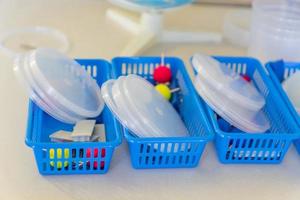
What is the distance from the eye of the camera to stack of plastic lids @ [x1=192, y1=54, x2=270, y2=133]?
2.62 ft

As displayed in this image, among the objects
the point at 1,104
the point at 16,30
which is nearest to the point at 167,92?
the point at 1,104

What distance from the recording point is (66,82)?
816mm

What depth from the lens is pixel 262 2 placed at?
1043mm

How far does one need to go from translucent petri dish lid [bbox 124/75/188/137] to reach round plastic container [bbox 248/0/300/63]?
0.29m

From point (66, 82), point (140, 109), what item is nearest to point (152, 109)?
point (140, 109)

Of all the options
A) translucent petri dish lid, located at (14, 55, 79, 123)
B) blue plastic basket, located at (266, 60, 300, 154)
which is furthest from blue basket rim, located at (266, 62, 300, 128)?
translucent petri dish lid, located at (14, 55, 79, 123)

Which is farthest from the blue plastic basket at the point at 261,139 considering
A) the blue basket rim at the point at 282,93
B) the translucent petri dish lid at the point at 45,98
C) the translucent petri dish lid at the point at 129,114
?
the translucent petri dish lid at the point at 45,98

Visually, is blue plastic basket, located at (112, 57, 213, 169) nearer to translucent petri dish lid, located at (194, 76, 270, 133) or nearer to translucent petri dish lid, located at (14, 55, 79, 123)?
translucent petri dish lid, located at (194, 76, 270, 133)

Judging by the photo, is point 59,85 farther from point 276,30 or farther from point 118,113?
point 276,30

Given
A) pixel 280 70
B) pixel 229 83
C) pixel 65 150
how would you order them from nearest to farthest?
1. pixel 65 150
2. pixel 229 83
3. pixel 280 70

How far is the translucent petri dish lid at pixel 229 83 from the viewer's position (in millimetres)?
813

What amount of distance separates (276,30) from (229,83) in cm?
25

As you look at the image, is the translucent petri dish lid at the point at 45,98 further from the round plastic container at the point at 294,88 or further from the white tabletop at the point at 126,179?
the round plastic container at the point at 294,88

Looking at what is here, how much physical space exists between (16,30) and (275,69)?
0.56 meters
